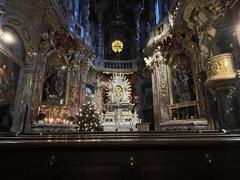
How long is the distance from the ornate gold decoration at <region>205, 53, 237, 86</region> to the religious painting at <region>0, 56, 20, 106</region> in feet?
24.8

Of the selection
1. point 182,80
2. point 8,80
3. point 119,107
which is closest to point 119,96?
point 119,107

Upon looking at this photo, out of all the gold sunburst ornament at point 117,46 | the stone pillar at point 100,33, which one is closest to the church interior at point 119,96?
the stone pillar at point 100,33

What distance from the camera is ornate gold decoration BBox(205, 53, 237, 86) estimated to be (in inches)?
245

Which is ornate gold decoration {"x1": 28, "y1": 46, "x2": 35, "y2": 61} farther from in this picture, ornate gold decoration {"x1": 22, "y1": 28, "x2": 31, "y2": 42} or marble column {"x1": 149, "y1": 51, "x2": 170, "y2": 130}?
marble column {"x1": 149, "y1": 51, "x2": 170, "y2": 130}

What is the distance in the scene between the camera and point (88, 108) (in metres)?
10.0

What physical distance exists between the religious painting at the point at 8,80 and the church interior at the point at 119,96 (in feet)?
0.13

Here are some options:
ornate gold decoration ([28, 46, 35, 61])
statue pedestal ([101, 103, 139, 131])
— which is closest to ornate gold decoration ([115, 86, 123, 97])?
statue pedestal ([101, 103, 139, 131])

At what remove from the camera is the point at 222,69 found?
6383mm

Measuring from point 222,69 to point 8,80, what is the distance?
26.2 feet

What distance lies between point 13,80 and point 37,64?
182 centimetres

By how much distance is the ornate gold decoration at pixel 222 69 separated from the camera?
6234 mm

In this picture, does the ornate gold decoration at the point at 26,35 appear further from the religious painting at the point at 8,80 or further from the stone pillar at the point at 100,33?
the stone pillar at the point at 100,33

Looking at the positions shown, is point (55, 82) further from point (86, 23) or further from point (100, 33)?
point (100, 33)

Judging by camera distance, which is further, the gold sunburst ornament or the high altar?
the gold sunburst ornament
